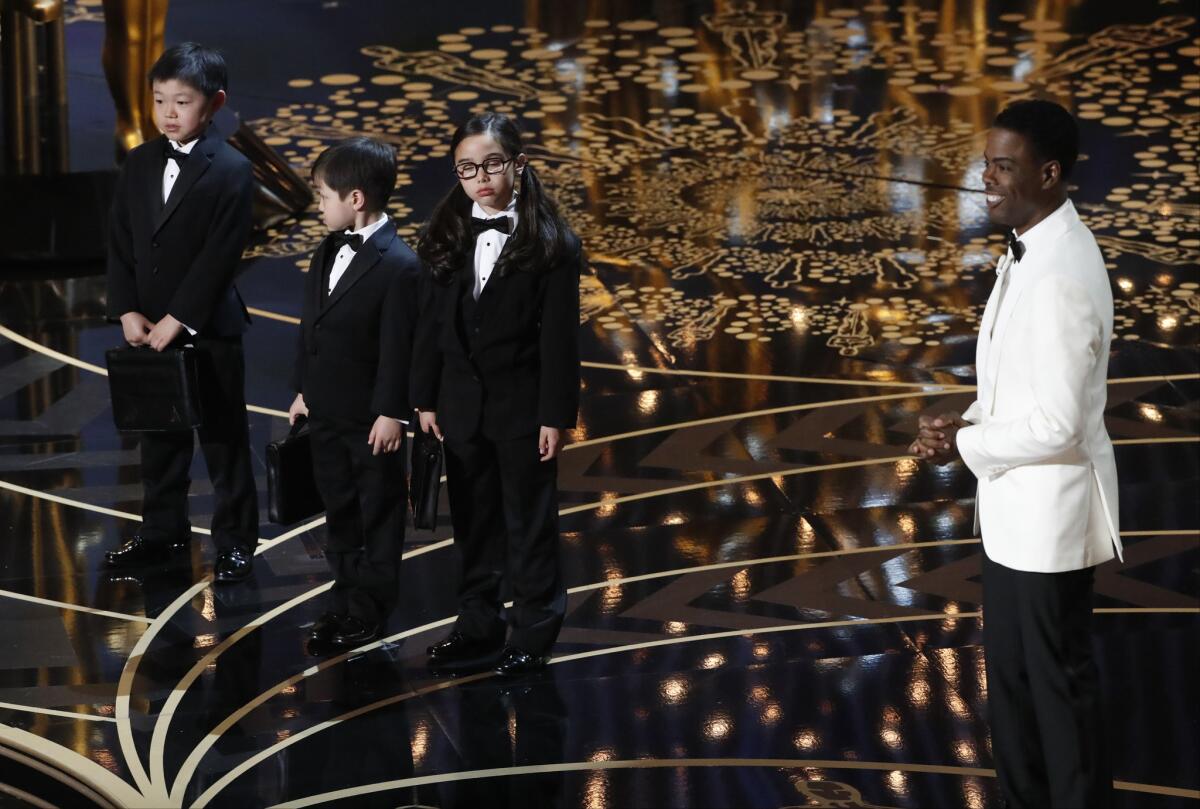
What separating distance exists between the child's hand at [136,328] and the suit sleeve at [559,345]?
3.95ft

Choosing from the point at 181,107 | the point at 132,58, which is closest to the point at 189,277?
the point at 181,107

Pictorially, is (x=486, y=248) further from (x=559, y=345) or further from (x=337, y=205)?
(x=337, y=205)

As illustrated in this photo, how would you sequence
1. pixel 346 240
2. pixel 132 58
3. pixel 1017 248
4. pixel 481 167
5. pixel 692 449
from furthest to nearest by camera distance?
pixel 132 58, pixel 692 449, pixel 346 240, pixel 481 167, pixel 1017 248

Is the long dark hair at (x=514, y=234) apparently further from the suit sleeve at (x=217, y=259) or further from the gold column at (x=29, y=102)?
the gold column at (x=29, y=102)

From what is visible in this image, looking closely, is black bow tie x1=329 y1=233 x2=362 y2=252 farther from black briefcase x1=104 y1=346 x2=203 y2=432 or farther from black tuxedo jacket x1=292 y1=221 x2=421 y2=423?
black briefcase x1=104 y1=346 x2=203 y2=432

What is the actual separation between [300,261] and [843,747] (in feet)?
13.3

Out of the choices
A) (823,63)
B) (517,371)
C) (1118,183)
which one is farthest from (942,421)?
(823,63)

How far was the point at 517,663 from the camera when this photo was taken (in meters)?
4.24

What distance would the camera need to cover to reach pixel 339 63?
31.4 feet

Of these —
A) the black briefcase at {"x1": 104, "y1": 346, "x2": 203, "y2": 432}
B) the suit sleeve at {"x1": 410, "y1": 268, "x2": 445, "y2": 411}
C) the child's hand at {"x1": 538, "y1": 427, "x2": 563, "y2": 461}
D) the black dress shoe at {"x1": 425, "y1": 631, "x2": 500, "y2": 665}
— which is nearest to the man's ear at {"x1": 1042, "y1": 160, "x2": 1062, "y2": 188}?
the child's hand at {"x1": 538, "y1": 427, "x2": 563, "y2": 461}

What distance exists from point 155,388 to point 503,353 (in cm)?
106

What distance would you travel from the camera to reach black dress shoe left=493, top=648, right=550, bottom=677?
13.9 feet

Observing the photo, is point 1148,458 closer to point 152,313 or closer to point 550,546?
point 550,546

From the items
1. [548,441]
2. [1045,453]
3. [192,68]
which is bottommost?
[548,441]
